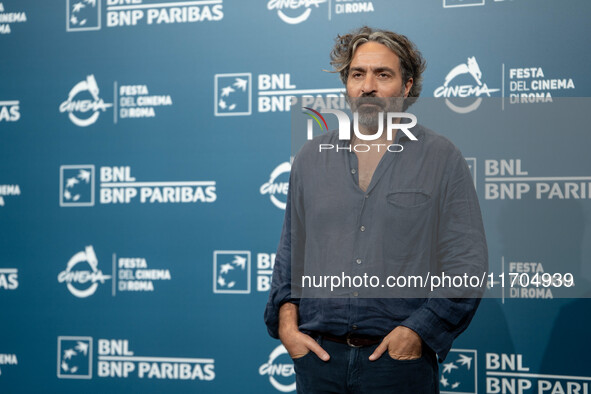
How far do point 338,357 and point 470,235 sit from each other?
496 mm

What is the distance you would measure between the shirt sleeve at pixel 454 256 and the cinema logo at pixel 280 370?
4.13 ft

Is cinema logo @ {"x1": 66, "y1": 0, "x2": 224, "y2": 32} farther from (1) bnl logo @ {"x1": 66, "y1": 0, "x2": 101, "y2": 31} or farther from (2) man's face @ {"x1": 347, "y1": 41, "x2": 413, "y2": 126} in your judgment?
(2) man's face @ {"x1": 347, "y1": 41, "x2": 413, "y2": 126}

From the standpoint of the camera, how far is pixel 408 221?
74.0 inches

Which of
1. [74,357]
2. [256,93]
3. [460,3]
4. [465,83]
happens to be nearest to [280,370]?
[74,357]

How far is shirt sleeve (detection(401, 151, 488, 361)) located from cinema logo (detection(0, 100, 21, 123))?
2409 mm

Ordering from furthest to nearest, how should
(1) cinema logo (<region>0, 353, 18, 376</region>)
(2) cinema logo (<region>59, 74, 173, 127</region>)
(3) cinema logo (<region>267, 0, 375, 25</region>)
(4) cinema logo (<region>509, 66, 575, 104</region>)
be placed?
(1) cinema logo (<region>0, 353, 18, 376</region>), (2) cinema logo (<region>59, 74, 173, 127</region>), (3) cinema logo (<region>267, 0, 375, 25</region>), (4) cinema logo (<region>509, 66, 575, 104</region>)

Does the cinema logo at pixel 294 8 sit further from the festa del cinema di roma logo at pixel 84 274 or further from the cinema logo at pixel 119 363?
the cinema logo at pixel 119 363

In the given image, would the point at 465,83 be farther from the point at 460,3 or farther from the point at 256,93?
the point at 256,93

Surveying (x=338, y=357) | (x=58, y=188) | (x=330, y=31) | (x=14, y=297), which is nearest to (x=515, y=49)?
(x=330, y=31)

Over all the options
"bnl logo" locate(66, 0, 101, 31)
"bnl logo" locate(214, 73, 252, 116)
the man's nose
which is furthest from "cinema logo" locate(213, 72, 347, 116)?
the man's nose

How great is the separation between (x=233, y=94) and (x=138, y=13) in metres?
0.65

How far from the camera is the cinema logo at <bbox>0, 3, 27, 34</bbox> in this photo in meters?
3.46

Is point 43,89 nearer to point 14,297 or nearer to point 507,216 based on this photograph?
point 14,297

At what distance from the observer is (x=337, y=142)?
6.73ft
